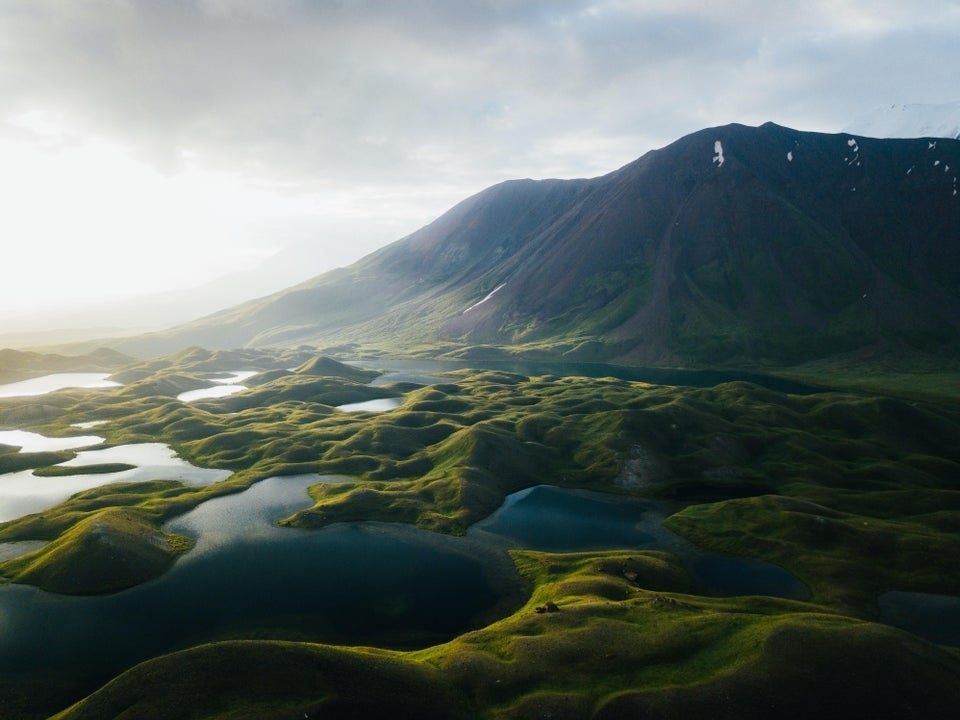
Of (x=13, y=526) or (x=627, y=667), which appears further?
(x=13, y=526)

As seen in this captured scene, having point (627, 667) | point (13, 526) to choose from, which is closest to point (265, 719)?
point (627, 667)

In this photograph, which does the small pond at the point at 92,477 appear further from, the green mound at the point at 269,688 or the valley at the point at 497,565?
the green mound at the point at 269,688

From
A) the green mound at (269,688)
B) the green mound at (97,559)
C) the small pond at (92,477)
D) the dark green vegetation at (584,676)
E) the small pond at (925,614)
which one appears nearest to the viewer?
the green mound at (269,688)

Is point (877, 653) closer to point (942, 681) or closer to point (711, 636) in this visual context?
point (942, 681)

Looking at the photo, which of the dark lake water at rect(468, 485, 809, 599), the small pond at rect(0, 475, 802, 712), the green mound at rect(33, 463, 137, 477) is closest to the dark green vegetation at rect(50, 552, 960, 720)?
the small pond at rect(0, 475, 802, 712)

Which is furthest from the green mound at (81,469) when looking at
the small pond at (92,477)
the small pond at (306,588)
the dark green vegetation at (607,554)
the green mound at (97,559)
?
the green mound at (97,559)

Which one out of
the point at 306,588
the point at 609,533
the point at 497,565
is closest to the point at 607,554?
the point at 609,533

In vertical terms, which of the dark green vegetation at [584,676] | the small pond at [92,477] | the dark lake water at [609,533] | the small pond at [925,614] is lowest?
the small pond at [925,614]

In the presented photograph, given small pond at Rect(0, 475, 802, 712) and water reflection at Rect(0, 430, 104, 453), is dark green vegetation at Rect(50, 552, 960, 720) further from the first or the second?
water reflection at Rect(0, 430, 104, 453)
